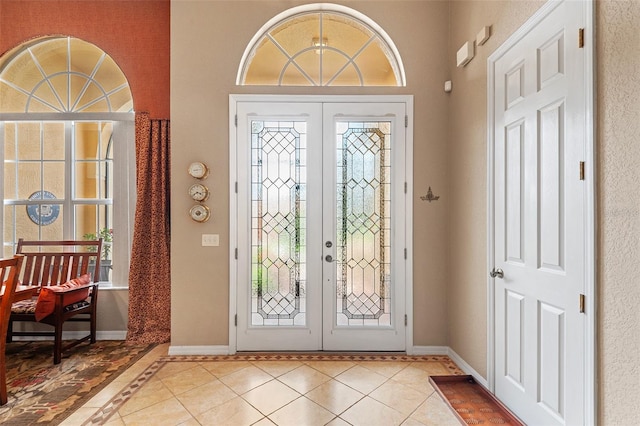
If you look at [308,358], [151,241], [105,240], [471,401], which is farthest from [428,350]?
[105,240]

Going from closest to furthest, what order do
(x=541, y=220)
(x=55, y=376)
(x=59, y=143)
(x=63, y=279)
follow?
(x=541, y=220), (x=55, y=376), (x=63, y=279), (x=59, y=143)

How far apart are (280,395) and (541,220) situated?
213 cm

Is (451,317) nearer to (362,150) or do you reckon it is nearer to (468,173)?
(468,173)

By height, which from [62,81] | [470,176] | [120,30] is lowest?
[470,176]

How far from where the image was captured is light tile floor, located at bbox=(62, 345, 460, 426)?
2107 mm

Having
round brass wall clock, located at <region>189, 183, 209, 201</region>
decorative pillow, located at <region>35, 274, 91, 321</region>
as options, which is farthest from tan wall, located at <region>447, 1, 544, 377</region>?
decorative pillow, located at <region>35, 274, 91, 321</region>

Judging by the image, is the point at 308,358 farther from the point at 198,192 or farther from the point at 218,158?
the point at 218,158

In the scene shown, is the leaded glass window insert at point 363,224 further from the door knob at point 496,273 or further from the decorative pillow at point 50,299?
the decorative pillow at point 50,299

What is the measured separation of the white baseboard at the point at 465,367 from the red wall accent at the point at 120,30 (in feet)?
12.4

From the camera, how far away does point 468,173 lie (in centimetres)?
273

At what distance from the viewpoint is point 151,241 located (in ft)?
11.0

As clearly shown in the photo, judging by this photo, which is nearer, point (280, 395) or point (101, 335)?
point (280, 395)

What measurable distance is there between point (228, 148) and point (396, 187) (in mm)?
1665

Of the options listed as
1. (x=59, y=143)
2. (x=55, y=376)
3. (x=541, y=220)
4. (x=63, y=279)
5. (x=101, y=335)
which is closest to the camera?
(x=541, y=220)
